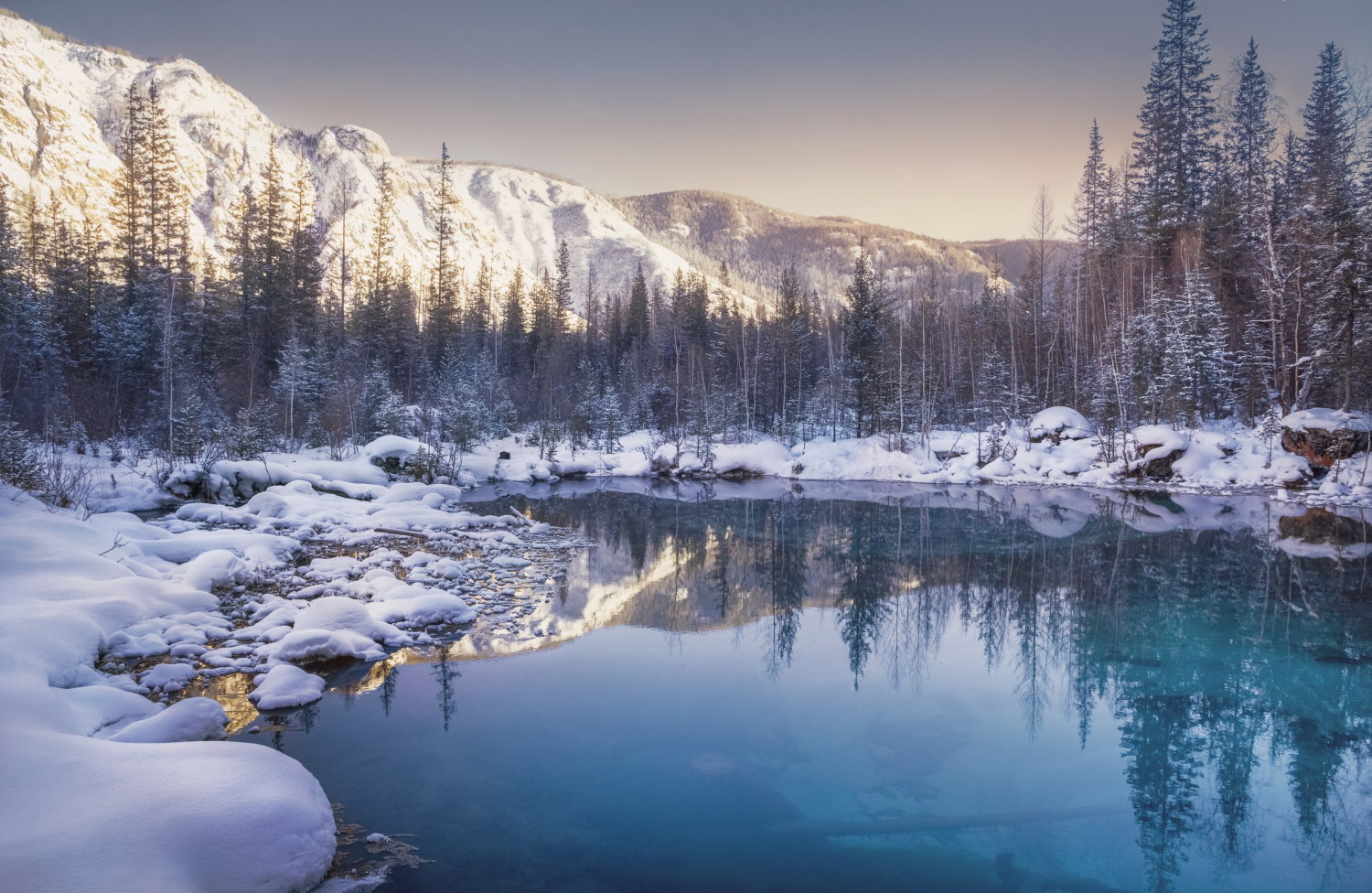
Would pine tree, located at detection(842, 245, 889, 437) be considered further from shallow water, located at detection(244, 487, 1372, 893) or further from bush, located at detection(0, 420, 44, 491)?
bush, located at detection(0, 420, 44, 491)

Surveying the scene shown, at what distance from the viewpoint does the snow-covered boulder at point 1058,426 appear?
28688mm

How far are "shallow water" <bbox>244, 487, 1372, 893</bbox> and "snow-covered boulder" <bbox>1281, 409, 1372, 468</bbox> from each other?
11671 millimetres

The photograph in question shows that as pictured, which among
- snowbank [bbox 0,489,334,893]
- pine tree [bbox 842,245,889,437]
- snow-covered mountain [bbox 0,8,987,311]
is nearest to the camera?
snowbank [bbox 0,489,334,893]

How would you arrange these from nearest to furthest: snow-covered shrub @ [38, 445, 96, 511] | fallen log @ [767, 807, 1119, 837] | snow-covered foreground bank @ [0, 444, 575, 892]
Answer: snow-covered foreground bank @ [0, 444, 575, 892], fallen log @ [767, 807, 1119, 837], snow-covered shrub @ [38, 445, 96, 511]

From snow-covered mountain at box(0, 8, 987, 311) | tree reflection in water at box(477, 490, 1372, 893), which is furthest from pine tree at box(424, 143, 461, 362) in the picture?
tree reflection in water at box(477, 490, 1372, 893)

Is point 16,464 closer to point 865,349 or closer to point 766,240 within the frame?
point 865,349

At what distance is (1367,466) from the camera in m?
20.0

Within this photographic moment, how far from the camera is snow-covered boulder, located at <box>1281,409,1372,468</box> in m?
20.2

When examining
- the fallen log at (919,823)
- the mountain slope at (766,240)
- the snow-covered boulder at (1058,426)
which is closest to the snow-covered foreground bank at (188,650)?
the fallen log at (919,823)

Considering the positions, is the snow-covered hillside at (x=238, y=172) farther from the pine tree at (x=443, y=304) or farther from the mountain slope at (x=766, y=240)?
the mountain slope at (x=766, y=240)

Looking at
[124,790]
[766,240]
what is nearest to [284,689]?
[124,790]

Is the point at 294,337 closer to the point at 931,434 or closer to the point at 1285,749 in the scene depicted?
the point at 931,434

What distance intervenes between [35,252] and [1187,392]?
58.9 metres

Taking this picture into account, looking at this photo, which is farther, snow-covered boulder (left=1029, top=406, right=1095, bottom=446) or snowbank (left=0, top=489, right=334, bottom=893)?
snow-covered boulder (left=1029, top=406, right=1095, bottom=446)
